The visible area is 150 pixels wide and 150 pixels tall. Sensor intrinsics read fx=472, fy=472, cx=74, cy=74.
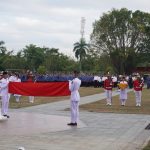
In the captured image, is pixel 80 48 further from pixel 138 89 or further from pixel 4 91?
pixel 4 91

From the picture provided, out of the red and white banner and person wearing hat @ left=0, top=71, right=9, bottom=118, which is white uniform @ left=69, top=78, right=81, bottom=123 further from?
person wearing hat @ left=0, top=71, right=9, bottom=118

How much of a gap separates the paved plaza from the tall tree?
2571 inches

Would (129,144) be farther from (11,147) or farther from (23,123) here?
(23,123)

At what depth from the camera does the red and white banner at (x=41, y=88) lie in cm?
1839

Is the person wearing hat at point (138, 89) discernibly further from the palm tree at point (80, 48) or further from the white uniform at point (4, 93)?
the palm tree at point (80, 48)

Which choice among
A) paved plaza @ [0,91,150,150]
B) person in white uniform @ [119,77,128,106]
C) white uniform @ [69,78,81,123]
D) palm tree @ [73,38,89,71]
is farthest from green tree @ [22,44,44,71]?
white uniform @ [69,78,81,123]

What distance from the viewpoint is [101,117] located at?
20344 mm

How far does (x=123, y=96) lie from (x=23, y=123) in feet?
40.0

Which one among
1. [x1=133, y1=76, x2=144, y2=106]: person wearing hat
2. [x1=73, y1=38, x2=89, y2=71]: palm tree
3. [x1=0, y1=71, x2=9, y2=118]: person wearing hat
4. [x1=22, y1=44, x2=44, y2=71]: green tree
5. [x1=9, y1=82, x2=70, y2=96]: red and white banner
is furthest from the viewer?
[x1=73, y1=38, x2=89, y2=71]: palm tree

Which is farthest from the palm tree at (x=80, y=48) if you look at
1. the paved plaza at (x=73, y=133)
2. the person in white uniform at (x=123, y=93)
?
the paved plaza at (x=73, y=133)

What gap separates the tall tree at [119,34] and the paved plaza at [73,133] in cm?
6530

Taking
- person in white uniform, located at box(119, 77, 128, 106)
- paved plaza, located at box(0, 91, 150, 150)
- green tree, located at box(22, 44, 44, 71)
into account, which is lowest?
paved plaza, located at box(0, 91, 150, 150)

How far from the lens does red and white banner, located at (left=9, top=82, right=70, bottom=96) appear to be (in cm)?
1839

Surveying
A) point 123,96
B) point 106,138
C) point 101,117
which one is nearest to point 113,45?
point 123,96
